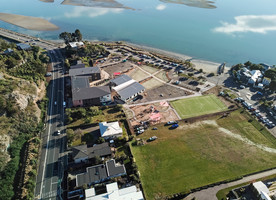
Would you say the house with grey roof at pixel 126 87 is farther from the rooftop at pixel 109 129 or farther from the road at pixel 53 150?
the road at pixel 53 150

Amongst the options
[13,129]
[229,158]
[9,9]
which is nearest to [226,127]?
[229,158]

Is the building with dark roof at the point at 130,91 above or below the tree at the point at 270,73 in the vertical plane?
below

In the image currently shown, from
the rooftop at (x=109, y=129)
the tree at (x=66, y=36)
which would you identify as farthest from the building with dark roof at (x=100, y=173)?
the tree at (x=66, y=36)

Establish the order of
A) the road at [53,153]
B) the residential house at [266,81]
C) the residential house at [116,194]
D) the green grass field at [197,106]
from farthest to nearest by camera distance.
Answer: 1. the residential house at [266,81]
2. the green grass field at [197,106]
3. the road at [53,153]
4. the residential house at [116,194]

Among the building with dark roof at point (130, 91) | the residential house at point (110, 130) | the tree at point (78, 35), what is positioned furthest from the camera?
the tree at point (78, 35)

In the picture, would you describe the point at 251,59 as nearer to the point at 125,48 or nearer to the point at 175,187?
the point at 125,48

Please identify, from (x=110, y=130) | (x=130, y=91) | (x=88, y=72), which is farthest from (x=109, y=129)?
(x=88, y=72)
